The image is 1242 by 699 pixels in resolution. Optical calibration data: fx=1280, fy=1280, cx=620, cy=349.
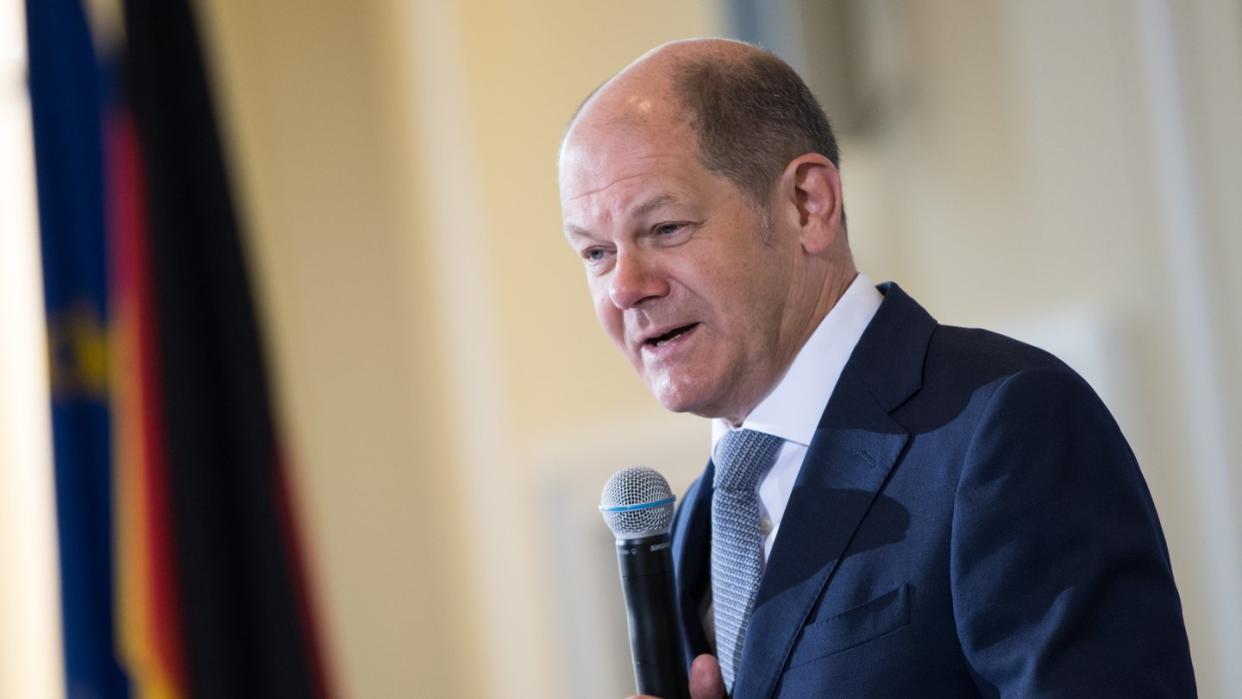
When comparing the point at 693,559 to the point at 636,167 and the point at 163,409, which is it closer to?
the point at 636,167

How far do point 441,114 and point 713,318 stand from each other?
3.54 metres

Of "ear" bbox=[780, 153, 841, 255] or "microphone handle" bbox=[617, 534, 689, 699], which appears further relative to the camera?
"ear" bbox=[780, 153, 841, 255]

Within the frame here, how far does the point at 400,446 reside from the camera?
198 inches

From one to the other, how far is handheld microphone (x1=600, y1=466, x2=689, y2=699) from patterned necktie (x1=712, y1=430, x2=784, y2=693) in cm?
7

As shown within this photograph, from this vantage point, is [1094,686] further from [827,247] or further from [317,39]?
[317,39]

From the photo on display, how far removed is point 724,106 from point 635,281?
0.26 metres

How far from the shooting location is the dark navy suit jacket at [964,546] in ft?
4.17

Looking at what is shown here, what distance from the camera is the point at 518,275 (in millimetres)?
4895

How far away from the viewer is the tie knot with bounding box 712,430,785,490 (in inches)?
65.2

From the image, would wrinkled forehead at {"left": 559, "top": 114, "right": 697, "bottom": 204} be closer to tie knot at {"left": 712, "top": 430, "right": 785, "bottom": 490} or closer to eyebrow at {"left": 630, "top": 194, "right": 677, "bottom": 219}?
eyebrow at {"left": 630, "top": 194, "right": 677, "bottom": 219}

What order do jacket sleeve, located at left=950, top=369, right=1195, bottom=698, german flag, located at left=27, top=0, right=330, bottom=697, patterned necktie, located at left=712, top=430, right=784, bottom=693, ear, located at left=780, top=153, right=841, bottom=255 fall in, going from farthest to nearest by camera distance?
german flag, located at left=27, top=0, right=330, bottom=697 → ear, located at left=780, top=153, right=841, bottom=255 → patterned necktie, located at left=712, top=430, right=784, bottom=693 → jacket sleeve, located at left=950, top=369, right=1195, bottom=698

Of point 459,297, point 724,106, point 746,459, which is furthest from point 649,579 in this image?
point 459,297

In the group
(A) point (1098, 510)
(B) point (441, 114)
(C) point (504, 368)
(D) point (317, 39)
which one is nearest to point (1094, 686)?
(A) point (1098, 510)

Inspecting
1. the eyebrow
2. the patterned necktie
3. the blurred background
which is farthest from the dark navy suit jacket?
the blurred background
